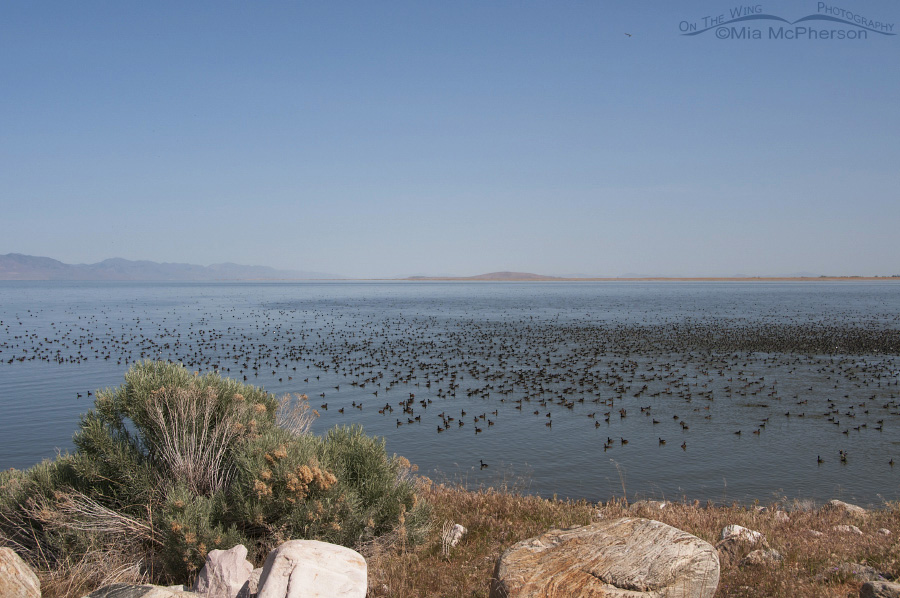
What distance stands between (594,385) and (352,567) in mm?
23486

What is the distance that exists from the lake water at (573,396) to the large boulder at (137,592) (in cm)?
1046

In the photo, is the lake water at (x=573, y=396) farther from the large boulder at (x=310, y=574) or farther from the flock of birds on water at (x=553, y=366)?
the large boulder at (x=310, y=574)

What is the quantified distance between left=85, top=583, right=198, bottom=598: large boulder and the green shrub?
4.97ft

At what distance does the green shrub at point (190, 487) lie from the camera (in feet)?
24.3

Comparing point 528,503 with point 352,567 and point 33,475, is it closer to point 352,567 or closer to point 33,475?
point 352,567

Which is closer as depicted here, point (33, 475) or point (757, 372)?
point (33, 475)

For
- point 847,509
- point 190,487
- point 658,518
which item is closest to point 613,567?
point 658,518

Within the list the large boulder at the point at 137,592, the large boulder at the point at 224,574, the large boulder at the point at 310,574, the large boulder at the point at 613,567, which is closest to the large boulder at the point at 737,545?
the large boulder at the point at 613,567

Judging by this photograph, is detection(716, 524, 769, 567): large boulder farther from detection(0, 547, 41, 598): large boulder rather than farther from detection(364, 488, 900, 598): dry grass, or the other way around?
detection(0, 547, 41, 598): large boulder

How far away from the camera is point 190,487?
8281 millimetres

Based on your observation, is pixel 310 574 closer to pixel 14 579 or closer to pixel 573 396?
pixel 14 579

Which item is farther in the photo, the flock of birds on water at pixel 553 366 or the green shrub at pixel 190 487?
the flock of birds on water at pixel 553 366

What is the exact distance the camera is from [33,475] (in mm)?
8289

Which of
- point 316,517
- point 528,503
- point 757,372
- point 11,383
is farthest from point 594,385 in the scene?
point 11,383
